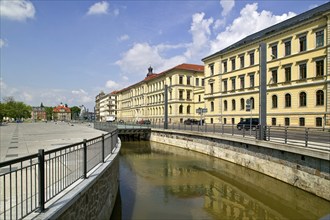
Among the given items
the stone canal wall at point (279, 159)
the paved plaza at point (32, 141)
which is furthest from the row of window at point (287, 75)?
the paved plaza at point (32, 141)

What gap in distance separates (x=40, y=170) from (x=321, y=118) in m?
29.4

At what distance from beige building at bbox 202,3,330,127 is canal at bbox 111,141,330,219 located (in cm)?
1441

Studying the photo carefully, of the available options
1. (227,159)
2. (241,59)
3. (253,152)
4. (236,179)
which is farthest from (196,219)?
(241,59)

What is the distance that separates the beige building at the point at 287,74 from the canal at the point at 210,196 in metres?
14.4

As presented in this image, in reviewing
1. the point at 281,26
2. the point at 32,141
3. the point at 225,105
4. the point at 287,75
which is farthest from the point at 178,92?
the point at 32,141

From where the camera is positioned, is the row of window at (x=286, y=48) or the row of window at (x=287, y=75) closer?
the row of window at (x=286, y=48)

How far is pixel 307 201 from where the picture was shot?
10180 millimetres

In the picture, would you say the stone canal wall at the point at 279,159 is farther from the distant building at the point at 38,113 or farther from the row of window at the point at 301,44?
the distant building at the point at 38,113

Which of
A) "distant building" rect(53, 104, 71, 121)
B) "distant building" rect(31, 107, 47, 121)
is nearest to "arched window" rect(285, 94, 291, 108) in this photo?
"distant building" rect(53, 104, 71, 121)

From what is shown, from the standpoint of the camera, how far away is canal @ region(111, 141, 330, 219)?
9219mm

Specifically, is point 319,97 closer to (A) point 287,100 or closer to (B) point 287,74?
(A) point 287,100

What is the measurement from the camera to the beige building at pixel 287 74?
26.5m

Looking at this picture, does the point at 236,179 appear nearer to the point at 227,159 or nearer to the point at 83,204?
the point at 227,159

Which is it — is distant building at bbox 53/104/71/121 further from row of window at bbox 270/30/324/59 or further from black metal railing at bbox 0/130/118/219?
black metal railing at bbox 0/130/118/219
